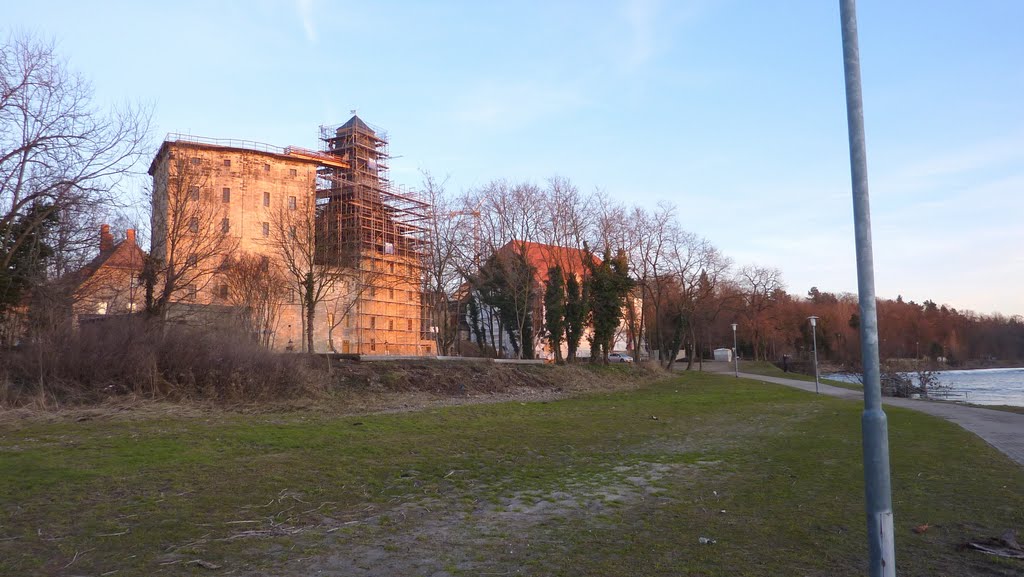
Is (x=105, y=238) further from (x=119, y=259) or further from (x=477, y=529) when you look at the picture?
(x=477, y=529)

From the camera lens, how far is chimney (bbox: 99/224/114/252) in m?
21.3

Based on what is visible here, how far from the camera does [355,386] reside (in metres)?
25.1

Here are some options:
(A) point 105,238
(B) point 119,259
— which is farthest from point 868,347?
(B) point 119,259

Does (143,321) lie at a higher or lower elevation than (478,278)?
lower

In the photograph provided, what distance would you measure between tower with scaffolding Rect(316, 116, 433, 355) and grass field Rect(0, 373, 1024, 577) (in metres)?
45.1

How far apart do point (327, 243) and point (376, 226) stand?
27.6 m

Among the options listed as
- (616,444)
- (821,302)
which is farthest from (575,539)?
(821,302)

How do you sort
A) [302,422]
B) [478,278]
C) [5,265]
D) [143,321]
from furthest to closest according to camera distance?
[478,278] < [143,321] < [5,265] < [302,422]

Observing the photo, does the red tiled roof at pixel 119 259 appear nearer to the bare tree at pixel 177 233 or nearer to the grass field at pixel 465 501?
the bare tree at pixel 177 233

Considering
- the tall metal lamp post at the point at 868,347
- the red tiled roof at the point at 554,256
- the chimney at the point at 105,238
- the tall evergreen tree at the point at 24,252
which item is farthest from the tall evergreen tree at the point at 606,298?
the tall metal lamp post at the point at 868,347

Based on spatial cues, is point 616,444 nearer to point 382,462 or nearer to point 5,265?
point 382,462

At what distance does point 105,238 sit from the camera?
21.9m

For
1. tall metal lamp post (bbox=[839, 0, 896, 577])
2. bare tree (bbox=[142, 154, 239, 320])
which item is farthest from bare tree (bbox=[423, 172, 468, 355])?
tall metal lamp post (bbox=[839, 0, 896, 577])

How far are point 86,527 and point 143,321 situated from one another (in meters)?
15.1
